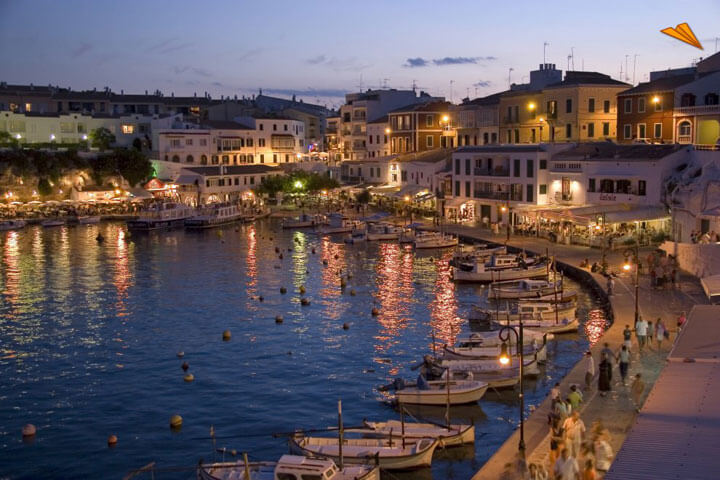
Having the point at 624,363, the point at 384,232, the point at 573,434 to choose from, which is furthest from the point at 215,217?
the point at 573,434

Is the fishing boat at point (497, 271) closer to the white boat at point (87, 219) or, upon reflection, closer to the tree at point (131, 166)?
the white boat at point (87, 219)

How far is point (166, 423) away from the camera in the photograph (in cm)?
2297

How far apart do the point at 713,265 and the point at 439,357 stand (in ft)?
49.7

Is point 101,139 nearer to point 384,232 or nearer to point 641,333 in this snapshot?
point 384,232

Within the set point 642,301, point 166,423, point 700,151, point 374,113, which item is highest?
point 374,113

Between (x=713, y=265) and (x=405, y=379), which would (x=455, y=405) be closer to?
(x=405, y=379)

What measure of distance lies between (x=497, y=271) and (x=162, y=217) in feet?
138

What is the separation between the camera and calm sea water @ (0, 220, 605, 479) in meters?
21.6

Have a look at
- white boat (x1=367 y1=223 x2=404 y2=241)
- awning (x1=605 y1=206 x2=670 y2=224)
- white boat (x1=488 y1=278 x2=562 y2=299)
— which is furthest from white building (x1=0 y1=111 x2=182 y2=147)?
white boat (x1=488 y1=278 x2=562 y2=299)

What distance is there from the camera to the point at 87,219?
77188mm

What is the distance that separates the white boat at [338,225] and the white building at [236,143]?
34040mm

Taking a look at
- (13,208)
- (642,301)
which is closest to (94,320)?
(642,301)

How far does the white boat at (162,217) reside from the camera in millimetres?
72500

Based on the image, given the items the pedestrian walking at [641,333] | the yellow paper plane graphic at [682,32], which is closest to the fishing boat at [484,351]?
the pedestrian walking at [641,333]
